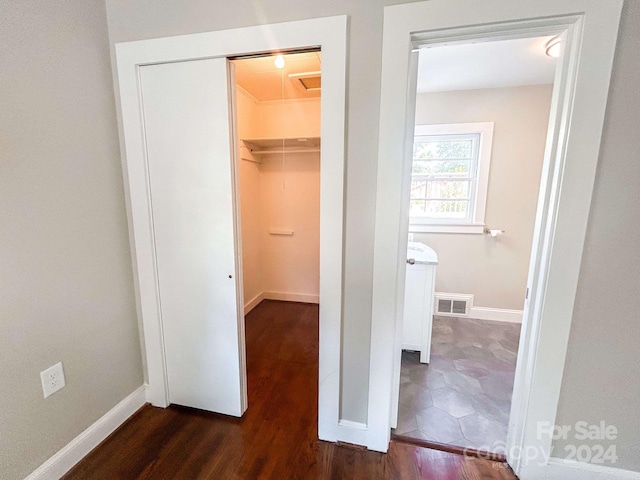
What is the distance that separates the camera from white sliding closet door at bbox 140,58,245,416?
1526mm

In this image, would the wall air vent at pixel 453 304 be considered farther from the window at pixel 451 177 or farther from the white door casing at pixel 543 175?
the white door casing at pixel 543 175

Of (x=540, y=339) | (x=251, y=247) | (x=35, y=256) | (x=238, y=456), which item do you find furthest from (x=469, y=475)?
(x=251, y=247)

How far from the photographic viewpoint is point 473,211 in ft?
10.4

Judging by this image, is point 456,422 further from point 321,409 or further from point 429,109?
point 429,109

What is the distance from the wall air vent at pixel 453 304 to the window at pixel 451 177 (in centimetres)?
75

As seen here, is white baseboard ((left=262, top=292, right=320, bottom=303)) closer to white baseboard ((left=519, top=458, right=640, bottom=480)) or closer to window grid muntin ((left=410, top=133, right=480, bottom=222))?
window grid muntin ((left=410, top=133, right=480, bottom=222))

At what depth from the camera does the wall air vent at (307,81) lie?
252cm

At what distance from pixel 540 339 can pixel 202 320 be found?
69.1 inches

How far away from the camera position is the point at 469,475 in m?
1.43

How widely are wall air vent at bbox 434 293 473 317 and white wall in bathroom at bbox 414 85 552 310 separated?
68 millimetres

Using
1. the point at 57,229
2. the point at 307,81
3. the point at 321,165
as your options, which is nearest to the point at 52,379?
the point at 57,229

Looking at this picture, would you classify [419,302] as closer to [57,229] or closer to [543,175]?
[543,175]

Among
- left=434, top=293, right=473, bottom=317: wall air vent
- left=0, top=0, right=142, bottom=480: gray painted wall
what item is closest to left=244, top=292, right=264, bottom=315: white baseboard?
left=0, top=0, right=142, bottom=480: gray painted wall

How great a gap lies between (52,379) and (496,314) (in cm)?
375
